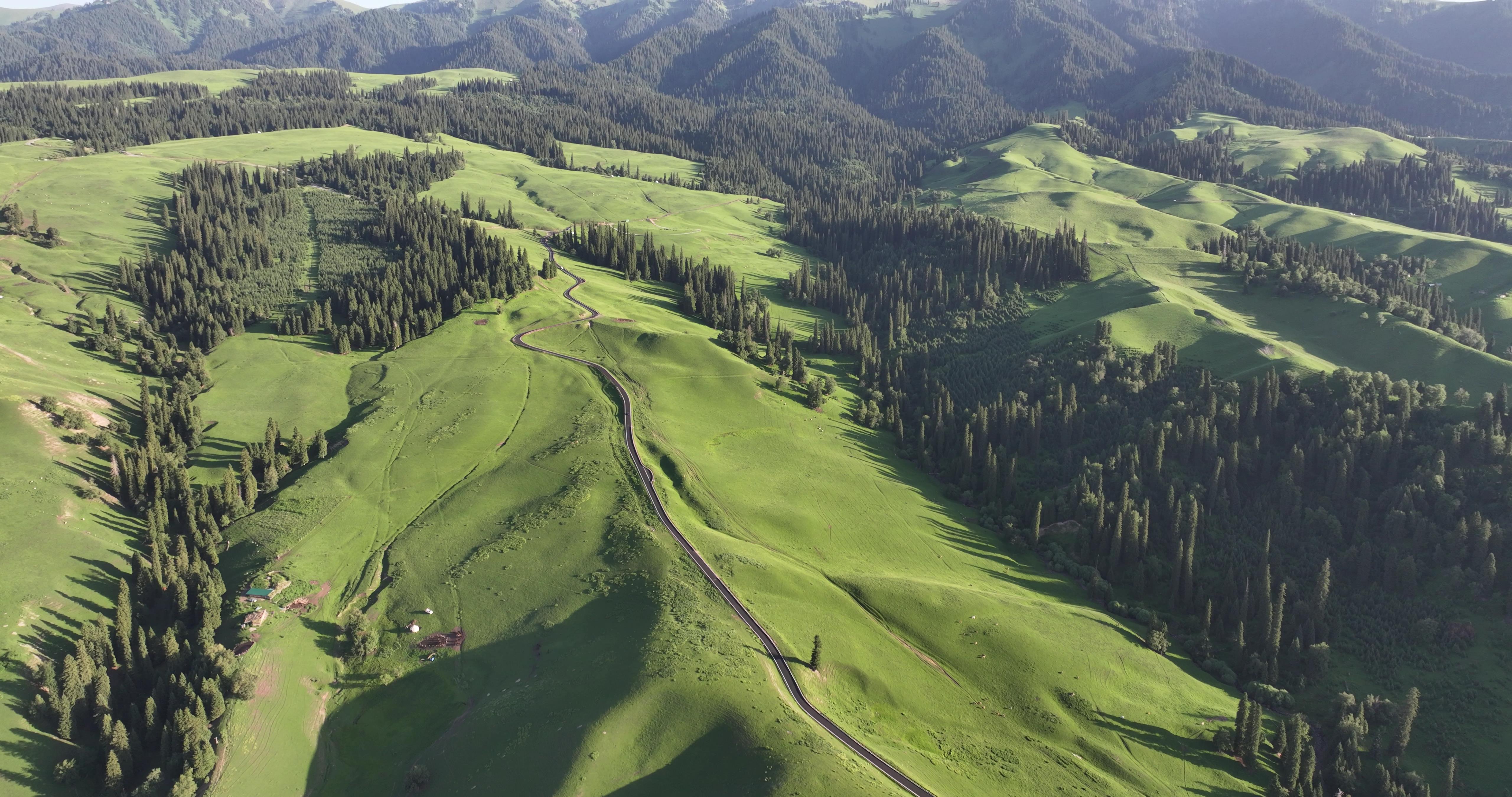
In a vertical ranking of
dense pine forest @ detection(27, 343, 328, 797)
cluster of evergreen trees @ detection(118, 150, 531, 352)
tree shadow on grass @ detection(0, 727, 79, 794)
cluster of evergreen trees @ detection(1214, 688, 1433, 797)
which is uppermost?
cluster of evergreen trees @ detection(118, 150, 531, 352)

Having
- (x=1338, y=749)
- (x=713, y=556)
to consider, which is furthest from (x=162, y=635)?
(x=1338, y=749)

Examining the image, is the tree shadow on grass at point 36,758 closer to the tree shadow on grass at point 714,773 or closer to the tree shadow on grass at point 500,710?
the tree shadow on grass at point 500,710

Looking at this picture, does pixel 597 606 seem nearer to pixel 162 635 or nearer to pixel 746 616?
pixel 746 616

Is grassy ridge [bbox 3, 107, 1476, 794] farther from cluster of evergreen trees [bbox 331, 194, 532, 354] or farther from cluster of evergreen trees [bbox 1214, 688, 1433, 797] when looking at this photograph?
cluster of evergreen trees [bbox 331, 194, 532, 354]

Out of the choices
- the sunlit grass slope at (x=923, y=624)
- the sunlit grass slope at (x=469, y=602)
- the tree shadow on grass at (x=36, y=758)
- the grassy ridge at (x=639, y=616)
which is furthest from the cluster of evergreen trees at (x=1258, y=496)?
the tree shadow on grass at (x=36, y=758)

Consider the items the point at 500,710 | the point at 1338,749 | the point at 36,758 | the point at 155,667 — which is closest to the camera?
the point at 36,758

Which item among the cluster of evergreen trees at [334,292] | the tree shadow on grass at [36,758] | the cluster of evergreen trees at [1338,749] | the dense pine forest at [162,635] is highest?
the cluster of evergreen trees at [334,292]

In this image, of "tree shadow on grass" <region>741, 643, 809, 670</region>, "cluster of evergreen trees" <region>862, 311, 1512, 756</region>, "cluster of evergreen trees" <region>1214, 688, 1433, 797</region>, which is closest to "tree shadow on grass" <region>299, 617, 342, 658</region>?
"tree shadow on grass" <region>741, 643, 809, 670</region>

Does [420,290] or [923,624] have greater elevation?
[420,290]

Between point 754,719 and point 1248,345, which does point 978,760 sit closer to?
point 754,719
